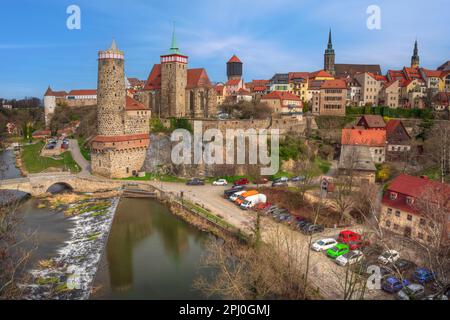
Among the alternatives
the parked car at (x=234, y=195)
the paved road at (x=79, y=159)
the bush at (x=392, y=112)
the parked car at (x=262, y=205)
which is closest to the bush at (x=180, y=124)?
the paved road at (x=79, y=159)

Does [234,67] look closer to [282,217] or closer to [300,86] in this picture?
[300,86]

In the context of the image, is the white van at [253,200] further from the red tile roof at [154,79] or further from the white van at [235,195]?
the red tile roof at [154,79]

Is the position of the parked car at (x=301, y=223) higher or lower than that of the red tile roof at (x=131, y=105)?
lower

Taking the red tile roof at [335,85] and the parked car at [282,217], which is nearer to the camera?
the parked car at [282,217]

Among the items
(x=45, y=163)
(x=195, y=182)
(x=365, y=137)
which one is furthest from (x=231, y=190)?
(x=45, y=163)

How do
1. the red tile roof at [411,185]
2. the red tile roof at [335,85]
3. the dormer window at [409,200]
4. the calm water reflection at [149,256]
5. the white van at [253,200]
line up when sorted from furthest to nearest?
the red tile roof at [335,85], the white van at [253,200], the dormer window at [409,200], the red tile roof at [411,185], the calm water reflection at [149,256]

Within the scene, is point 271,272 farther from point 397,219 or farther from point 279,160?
point 279,160
